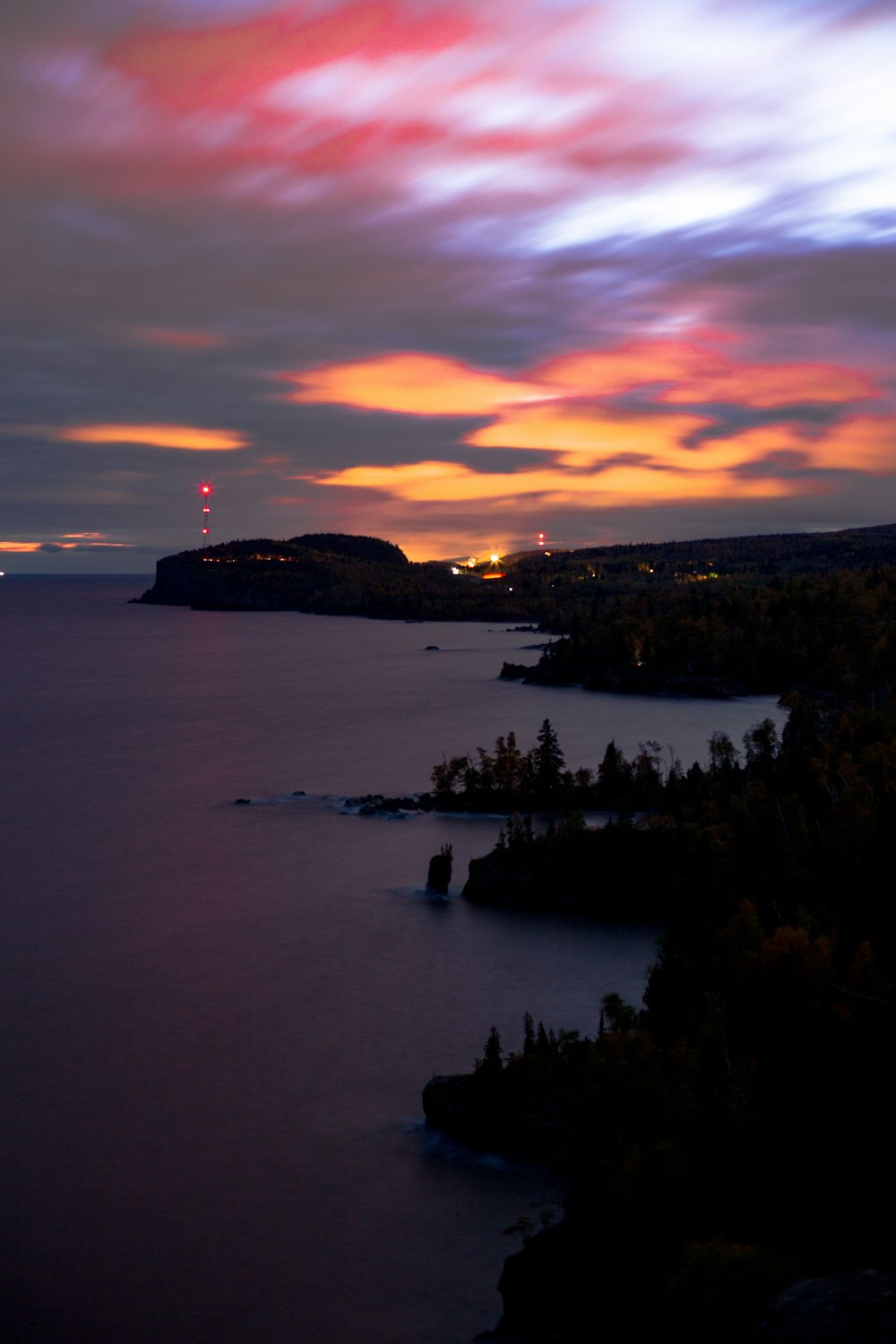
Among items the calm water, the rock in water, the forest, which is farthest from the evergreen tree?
the forest

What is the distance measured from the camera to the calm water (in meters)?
30.2

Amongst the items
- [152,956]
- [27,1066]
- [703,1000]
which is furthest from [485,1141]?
[152,956]

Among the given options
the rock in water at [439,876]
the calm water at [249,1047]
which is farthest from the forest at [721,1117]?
the rock in water at [439,876]

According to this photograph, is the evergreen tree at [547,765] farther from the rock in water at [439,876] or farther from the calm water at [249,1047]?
the rock in water at [439,876]

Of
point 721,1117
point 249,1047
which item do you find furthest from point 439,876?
point 721,1117

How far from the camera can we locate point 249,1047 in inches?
1770

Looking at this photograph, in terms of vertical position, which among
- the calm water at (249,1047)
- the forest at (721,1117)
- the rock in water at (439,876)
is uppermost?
the forest at (721,1117)

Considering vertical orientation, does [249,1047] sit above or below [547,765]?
below

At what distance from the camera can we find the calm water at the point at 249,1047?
1190 inches

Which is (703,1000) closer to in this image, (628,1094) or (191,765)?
(628,1094)

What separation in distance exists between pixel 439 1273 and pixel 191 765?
79.2m

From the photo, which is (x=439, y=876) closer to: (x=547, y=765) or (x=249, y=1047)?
(x=249, y=1047)

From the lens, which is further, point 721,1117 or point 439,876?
point 439,876

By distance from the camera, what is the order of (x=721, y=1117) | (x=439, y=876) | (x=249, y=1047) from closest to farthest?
1. (x=721, y=1117)
2. (x=249, y=1047)
3. (x=439, y=876)
